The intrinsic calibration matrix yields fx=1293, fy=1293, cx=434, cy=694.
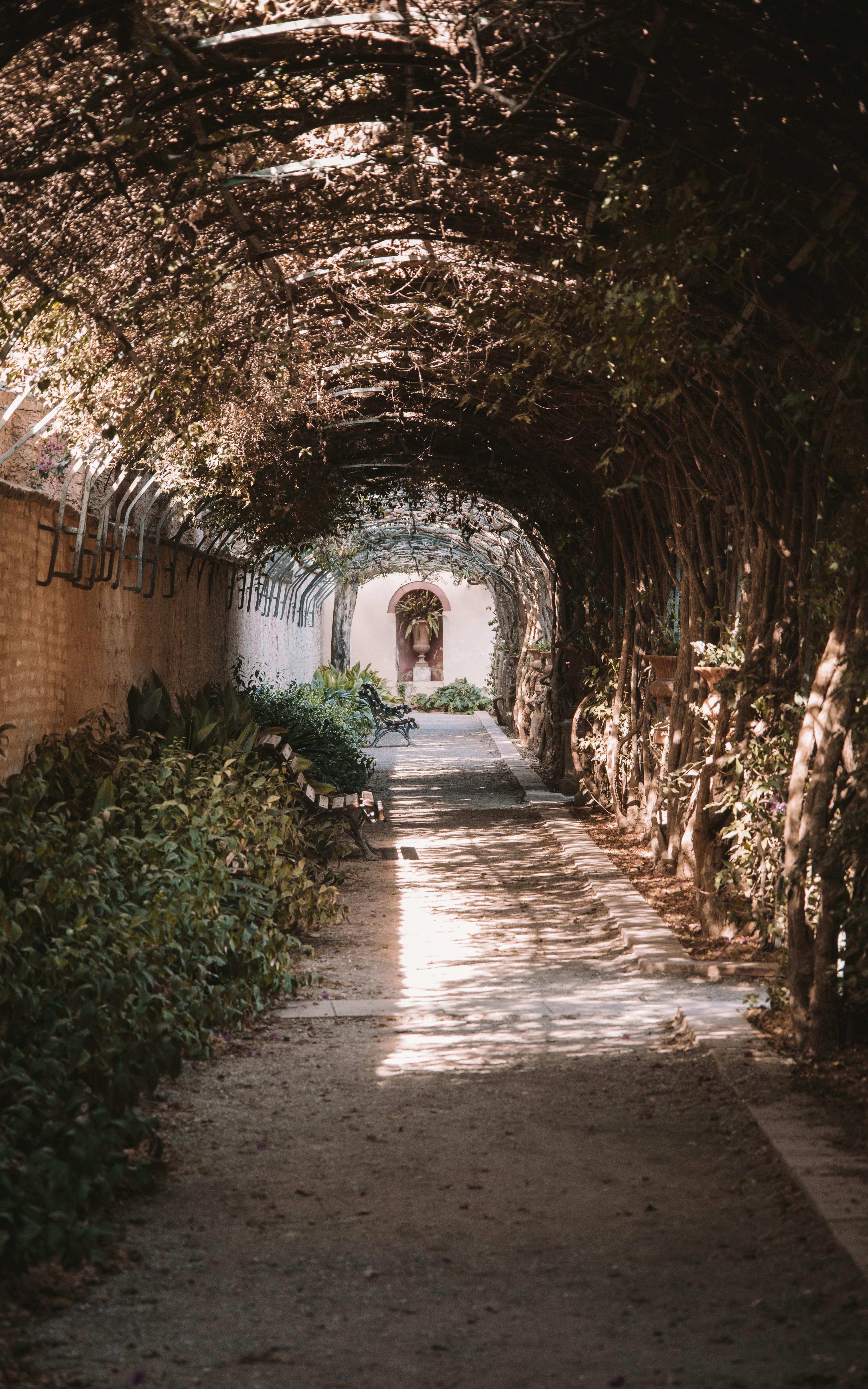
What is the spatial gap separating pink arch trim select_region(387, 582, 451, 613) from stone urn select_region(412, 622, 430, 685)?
32.4 inches

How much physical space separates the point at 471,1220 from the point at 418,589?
29171mm

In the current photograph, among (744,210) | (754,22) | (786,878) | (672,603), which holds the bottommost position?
(786,878)

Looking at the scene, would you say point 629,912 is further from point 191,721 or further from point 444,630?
point 444,630

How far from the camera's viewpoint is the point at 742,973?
550cm

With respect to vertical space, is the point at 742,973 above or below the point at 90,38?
below

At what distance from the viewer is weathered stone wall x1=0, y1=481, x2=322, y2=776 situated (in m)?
6.00

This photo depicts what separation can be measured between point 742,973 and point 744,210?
3.16 m

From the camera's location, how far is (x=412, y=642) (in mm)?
33438

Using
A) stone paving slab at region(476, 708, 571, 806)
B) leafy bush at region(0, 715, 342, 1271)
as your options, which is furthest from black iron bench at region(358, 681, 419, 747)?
leafy bush at region(0, 715, 342, 1271)

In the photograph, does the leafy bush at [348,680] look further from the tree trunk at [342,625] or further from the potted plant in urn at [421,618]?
the potted plant in urn at [421,618]

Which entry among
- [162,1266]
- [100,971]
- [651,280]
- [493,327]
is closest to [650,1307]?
[162,1266]

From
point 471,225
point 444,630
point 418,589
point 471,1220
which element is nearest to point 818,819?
point 471,1220

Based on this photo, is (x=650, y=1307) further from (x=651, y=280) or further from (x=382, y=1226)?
(x=651, y=280)

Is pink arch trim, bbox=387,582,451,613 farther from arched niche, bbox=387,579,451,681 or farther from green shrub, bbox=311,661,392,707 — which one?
green shrub, bbox=311,661,392,707
